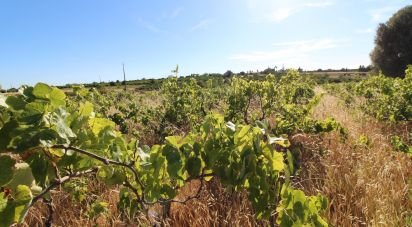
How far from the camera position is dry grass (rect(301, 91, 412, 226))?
3.36m

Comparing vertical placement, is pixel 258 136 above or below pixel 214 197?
above

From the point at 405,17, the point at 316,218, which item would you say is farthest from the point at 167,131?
the point at 405,17

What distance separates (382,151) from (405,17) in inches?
939

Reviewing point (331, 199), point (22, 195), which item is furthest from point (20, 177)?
point (331, 199)

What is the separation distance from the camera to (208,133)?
1.28 m

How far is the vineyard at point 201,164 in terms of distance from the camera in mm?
945

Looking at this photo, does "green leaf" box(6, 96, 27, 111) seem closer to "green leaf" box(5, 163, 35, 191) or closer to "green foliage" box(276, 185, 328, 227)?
"green leaf" box(5, 163, 35, 191)


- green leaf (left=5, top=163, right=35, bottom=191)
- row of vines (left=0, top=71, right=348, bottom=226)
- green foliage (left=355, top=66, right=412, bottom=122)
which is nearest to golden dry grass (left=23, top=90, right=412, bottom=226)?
green foliage (left=355, top=66, right=412, bottom=122)

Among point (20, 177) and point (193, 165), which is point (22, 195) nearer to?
point (20, 177)

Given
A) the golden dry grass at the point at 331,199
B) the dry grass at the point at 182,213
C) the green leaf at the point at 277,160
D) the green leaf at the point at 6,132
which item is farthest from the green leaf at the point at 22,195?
the dry grass at the point at 182,213

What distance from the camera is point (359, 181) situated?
3.84 metres

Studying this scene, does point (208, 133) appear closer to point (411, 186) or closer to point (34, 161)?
point (34, 161)

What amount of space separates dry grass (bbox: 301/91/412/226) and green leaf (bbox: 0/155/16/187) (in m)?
2.96

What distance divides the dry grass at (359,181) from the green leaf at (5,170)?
296 cm
